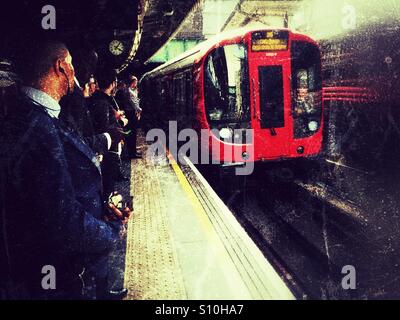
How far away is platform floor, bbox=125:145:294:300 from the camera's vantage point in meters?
3.03

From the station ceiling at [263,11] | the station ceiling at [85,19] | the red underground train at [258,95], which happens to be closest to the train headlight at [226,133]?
the red underground train at [258,95]

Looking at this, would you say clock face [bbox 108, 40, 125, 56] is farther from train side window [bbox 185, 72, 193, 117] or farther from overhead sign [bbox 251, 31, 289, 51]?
overhead sign [bbox 251, 31, 289, 51]

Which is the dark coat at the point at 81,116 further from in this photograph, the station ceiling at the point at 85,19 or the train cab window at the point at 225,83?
the train cab window at the point at 225,83

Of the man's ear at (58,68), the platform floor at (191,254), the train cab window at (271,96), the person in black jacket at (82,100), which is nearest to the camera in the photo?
the man's ear at (58,68)

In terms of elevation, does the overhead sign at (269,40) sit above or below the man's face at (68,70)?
above

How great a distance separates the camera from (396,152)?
795 cm

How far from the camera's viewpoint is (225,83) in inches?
273

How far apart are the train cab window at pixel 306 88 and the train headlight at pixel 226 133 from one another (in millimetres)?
1422

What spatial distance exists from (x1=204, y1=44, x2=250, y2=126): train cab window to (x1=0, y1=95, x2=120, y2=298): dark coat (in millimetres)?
5148

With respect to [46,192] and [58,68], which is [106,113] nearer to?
[58,68]

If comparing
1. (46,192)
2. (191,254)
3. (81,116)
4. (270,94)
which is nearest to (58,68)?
(46,192)

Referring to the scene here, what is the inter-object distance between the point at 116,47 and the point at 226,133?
359 cm

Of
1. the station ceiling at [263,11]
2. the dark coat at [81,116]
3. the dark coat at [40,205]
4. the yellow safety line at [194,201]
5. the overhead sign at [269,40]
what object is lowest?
the yellow safety line at [194,201]

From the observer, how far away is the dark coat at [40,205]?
5.48 feet
